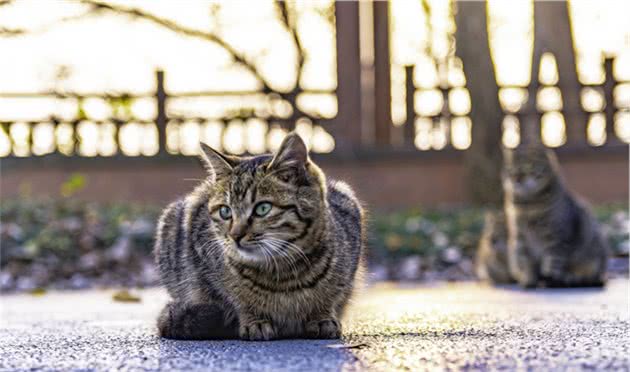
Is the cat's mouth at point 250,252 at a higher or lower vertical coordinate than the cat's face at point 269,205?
lower

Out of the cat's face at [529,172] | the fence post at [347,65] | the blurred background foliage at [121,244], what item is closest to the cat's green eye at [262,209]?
the cat's face at [529,172]

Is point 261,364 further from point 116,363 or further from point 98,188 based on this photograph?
point 98,188

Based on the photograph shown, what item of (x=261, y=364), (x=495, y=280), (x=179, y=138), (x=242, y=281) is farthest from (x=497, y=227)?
(x=179, y=138)

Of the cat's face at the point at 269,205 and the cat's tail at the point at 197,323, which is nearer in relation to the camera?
the cat's face at the point at 269,205

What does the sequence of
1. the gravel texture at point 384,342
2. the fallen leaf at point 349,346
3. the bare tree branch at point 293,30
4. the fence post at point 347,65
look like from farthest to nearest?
the fence post at point 347,65 < the bare tree branch at point 293,30 < the fallen leaf at point 349,346 < the gravel texture at point 384,342

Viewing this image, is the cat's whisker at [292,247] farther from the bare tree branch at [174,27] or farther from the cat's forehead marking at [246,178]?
the bare tree branch at [174,27]

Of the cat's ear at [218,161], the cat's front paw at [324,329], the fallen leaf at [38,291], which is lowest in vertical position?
the fallen leaf at [38,291]

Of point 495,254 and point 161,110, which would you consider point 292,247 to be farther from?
point 161,110

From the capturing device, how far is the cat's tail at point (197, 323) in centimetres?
382

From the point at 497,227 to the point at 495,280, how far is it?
Answer: 420 mm

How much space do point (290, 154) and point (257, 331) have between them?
656mm

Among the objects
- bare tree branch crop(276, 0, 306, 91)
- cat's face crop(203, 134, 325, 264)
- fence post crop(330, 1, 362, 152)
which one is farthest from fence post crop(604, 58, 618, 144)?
cat's face crop(203, 134, 325, 264)

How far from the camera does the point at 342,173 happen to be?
1370 centimetres

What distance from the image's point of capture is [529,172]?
25.9ft
